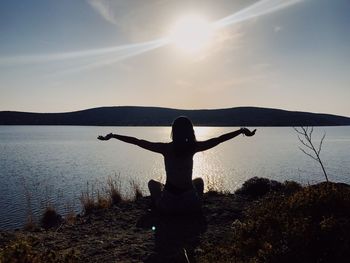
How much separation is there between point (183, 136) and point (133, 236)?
2.17 metres

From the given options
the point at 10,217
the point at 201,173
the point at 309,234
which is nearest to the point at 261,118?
the point at 201,173

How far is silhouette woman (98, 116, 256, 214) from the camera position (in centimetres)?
884

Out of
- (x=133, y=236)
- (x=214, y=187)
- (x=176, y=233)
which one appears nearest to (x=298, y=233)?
(x=176, y=233)

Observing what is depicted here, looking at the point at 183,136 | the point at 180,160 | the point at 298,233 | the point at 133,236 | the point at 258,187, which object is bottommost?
the point at 133,236

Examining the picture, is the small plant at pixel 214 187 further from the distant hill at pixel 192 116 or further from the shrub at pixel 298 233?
the distant hill at pixel 192 116

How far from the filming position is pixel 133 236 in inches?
329

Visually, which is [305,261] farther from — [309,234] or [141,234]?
[141,234]

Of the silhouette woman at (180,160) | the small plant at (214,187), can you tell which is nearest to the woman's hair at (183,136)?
the silhouette woman at (180,160)

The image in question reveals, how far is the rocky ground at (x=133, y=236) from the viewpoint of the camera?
6.90 m

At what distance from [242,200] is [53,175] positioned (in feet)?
72.7

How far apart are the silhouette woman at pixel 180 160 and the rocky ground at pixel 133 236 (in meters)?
0.32

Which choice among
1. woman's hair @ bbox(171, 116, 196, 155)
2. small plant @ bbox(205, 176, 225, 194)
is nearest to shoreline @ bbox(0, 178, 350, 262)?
woman's hair @ bbox(171, 116, 196, 155)

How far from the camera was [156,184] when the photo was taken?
10219mm

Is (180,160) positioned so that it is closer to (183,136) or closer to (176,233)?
(183,136)
